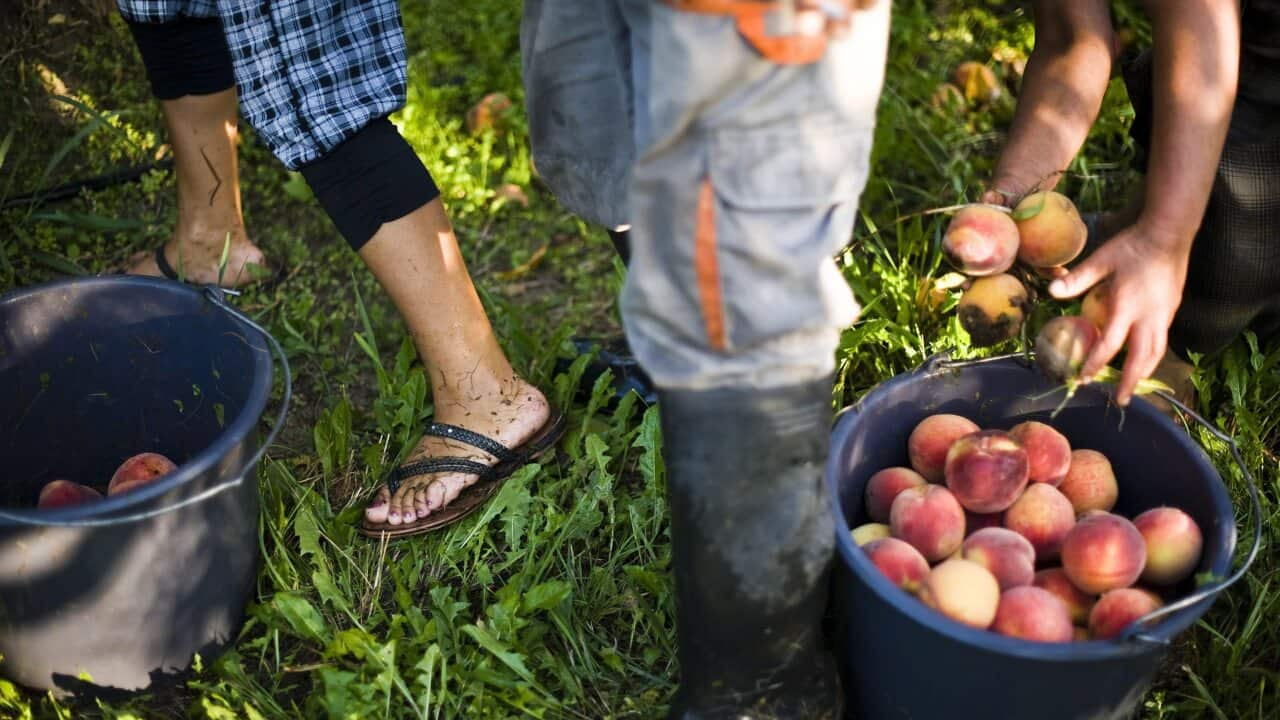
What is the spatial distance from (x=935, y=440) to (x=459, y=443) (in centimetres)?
93

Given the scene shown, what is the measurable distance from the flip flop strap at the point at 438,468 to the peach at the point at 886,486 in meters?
0.78

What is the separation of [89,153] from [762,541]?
252 centimetres

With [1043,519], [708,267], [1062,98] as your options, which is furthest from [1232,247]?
[708,267]

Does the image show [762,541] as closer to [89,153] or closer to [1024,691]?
[1024,691]

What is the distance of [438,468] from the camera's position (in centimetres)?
215

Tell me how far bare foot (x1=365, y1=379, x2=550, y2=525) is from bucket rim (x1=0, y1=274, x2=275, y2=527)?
378 millimetres

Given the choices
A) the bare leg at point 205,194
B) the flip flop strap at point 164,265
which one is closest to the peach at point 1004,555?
the bare leg at point 205,194

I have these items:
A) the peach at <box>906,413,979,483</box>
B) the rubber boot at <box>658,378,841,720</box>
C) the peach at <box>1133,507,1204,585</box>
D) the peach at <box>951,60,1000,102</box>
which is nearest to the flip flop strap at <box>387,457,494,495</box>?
the rubber boot at <box>658,378,841,720</box>

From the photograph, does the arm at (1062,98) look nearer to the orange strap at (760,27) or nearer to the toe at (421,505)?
the orange strap at (760,27)

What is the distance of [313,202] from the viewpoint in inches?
120

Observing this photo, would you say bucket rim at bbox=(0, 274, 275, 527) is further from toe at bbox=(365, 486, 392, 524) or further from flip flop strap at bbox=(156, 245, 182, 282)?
flip flop strap at bbox=(156, 245, 182, 282)

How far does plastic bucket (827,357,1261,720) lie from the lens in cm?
141

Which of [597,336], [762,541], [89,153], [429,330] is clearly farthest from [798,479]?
[89,153]

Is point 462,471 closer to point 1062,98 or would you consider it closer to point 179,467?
point 179,467
